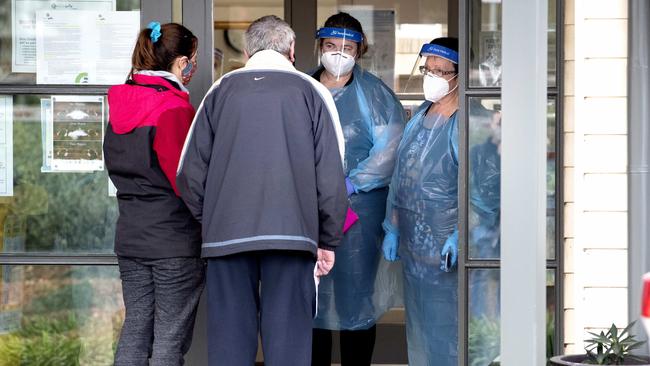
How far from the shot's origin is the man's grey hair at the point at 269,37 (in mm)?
3869

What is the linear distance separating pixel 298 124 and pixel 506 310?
879 millimetres

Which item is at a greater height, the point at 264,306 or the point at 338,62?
the point at 338,62

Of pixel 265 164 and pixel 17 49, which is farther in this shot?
pixel 17 49

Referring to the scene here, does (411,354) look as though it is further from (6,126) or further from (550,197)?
(6,126)

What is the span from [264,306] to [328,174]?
459 mm

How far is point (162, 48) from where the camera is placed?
3979mm

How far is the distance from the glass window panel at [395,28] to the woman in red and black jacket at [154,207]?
271cm

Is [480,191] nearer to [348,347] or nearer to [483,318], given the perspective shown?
[483,318]

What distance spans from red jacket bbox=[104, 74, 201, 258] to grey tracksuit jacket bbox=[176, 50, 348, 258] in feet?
0.36

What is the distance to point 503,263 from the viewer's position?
3.38 metres

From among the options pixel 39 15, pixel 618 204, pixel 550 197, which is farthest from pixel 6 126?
pixel 618 204

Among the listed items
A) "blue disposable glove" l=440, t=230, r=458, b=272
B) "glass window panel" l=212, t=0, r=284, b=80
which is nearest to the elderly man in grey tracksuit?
"blue disposable glove" l=440, t=230, r=458, b=272

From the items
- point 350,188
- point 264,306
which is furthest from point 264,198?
point 350,188

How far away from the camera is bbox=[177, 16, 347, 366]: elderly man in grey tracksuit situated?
3.71 m
